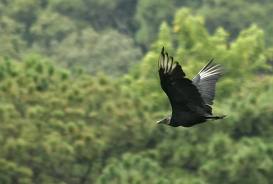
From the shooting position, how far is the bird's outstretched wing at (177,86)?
31.9 feet

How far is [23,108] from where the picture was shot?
20.5m

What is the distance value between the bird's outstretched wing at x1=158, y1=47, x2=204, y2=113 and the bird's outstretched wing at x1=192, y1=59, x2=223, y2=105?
0.72m

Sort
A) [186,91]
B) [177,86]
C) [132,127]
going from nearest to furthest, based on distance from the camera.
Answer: [177,86], [186,91], [132,127]

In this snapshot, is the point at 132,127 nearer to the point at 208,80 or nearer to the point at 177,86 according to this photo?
the point at 208,80

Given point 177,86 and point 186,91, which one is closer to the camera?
point 177,86

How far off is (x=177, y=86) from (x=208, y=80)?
153 cm

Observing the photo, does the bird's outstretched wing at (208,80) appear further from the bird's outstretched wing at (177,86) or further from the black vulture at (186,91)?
the bird's outstretched wing at (177,86)

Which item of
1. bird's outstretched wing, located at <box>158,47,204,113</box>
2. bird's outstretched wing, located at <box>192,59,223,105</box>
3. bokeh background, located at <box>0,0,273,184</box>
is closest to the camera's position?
bird's outstretched wing, located at <box>158,47,204,113</box>

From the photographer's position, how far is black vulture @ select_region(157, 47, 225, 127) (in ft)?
32.1

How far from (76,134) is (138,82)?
17.9 feet

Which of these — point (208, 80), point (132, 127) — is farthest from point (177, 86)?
point (132, 127)

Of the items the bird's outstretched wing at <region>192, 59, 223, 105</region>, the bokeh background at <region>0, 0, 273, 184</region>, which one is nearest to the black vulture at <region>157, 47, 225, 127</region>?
the bird's outstretched wing at <region>192, 59, 223, 105</region>

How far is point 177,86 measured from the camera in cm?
1000

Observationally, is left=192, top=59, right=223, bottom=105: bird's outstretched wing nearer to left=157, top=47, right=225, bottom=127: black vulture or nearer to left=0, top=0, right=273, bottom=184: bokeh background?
left=157, top=47, right=225, bottom=127: black vulture
